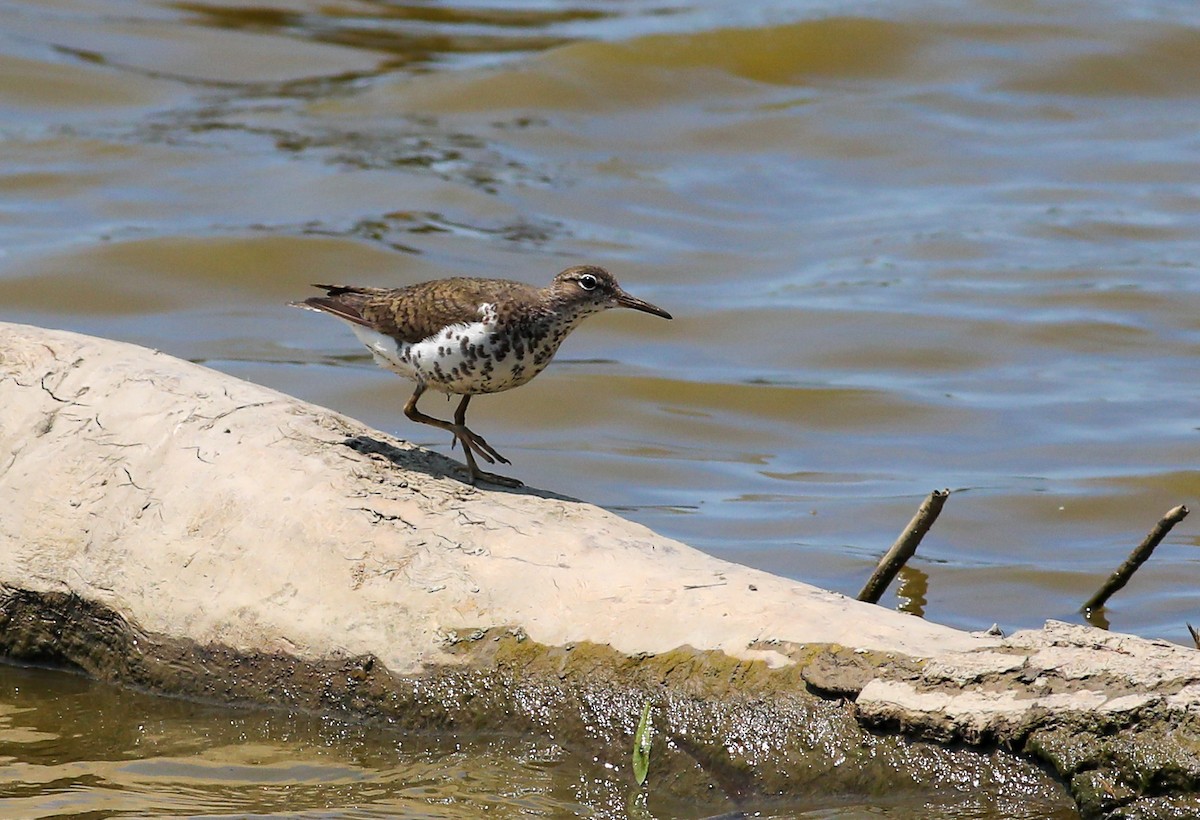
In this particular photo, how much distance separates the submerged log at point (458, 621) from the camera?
4445mm

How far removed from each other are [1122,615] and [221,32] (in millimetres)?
13787

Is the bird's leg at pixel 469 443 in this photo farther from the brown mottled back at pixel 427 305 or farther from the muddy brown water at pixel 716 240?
the muddy brown water at pixel 716 240

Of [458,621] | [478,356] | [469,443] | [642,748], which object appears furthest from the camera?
[469,443]

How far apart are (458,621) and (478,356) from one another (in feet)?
4.78

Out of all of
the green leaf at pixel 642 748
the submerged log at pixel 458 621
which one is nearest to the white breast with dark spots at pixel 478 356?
the submerged log at pixel 458 621

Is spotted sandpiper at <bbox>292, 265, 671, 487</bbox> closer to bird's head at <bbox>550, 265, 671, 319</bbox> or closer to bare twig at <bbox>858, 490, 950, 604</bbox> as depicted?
bird's head at <bbox>550, 265, 671, 319</bbox>

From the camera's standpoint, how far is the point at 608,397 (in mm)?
10727

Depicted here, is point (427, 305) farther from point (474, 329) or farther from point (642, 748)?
point (642, 748)

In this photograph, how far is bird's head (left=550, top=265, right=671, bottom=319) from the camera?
6.66 m

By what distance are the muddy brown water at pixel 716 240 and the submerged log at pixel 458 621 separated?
0.91 ft

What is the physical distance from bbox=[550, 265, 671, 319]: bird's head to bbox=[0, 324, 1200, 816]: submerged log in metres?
1.00

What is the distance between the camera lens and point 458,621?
17.0ft

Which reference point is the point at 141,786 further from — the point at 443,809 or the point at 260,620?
the point at 443,809

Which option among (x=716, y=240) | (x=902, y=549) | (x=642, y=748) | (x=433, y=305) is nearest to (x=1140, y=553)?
(x=902, y=549)
